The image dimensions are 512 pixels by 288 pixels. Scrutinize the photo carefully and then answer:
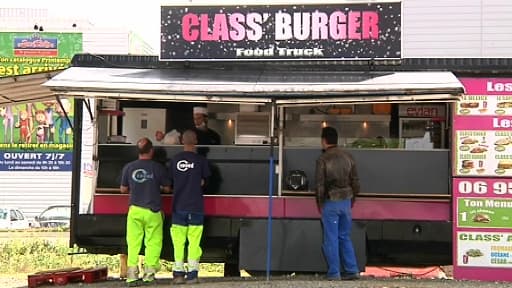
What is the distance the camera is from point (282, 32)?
8008 mm

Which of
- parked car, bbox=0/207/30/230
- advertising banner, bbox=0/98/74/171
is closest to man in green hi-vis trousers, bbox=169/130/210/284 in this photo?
parked car, bbox=0/207/30/230

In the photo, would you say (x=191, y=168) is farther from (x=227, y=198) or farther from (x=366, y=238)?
(x=366, y=238)

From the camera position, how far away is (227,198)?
26.0ft

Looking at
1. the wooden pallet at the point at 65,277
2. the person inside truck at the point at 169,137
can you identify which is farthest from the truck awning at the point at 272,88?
the wooden pallet at the point at 65,277

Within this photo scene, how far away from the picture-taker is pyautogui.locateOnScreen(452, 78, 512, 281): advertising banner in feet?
24.9

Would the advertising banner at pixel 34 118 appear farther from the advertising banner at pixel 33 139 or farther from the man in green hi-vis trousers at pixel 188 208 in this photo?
the man in green hi-vis trousers at pixel 188 208

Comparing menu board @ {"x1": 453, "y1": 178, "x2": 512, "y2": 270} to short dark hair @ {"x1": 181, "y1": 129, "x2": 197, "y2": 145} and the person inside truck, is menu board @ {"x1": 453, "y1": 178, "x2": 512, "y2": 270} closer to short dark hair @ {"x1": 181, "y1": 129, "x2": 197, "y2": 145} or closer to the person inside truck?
short dark hair @ {"x1": 181, "y1": 129, "x2": 197, "y2": 145}

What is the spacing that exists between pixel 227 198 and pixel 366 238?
5.49 ft

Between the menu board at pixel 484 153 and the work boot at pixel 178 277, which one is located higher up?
the menu board at pixel 484 153

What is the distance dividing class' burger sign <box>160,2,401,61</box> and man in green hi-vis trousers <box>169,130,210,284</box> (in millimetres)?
1211

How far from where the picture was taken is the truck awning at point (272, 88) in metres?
6.93

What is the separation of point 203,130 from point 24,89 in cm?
241

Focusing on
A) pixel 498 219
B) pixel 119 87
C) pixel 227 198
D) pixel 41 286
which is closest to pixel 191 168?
pixel 227 198

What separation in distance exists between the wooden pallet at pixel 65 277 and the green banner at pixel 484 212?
448 cm
